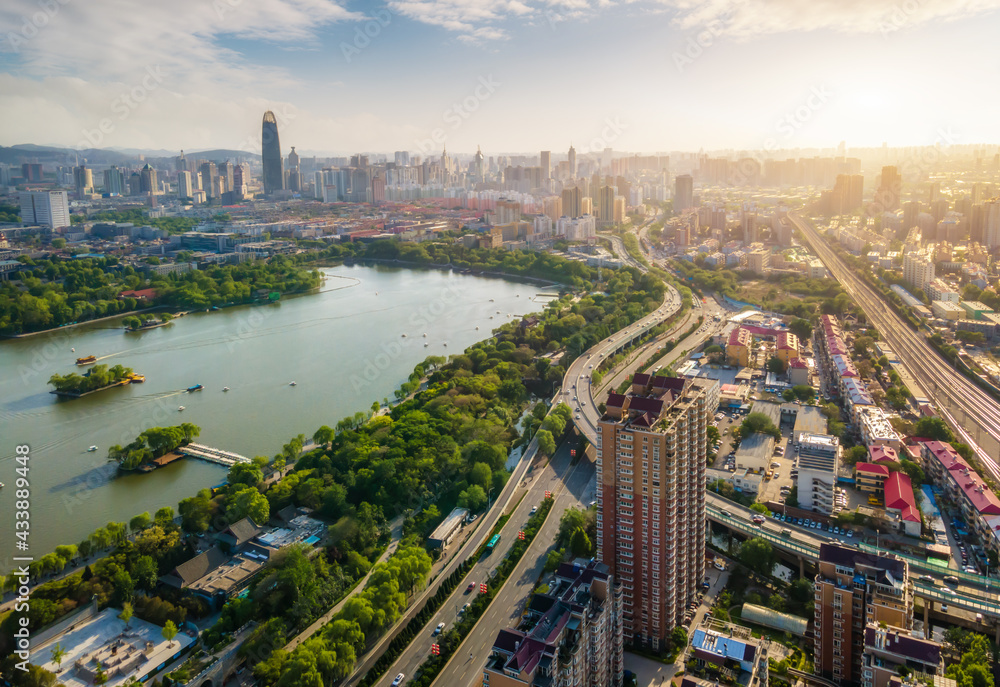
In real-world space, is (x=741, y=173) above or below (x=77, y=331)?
above

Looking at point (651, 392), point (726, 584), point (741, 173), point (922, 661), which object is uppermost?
point (741, 173)

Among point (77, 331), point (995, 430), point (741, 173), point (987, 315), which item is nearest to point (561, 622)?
point (995, 430)

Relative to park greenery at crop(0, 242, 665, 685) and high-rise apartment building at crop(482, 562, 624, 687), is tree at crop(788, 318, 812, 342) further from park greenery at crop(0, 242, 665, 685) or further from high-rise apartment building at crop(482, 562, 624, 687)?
high-rise apartment building at crop(482, 562, 624, 687)

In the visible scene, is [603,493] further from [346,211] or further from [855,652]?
[346,211]

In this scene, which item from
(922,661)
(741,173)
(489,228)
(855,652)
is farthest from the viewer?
(741,173)

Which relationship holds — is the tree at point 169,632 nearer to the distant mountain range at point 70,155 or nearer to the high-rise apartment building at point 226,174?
the high-rise apartment building at point 226,174

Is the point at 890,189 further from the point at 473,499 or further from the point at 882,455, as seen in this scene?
the point at 473,499
